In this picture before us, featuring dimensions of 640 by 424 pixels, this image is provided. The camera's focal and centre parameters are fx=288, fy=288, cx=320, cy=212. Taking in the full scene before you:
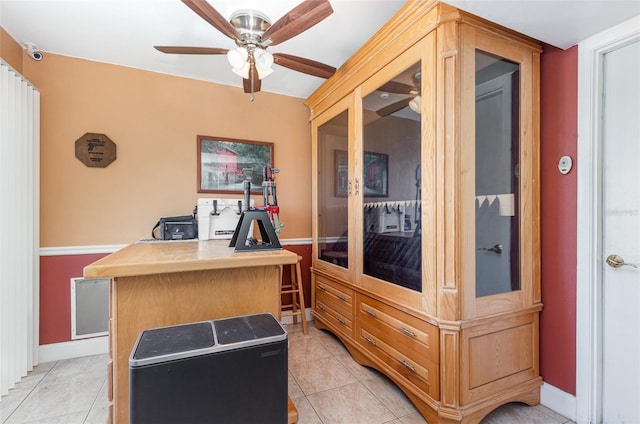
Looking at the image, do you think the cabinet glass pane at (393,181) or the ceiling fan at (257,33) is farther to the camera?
the cabinet glass pane at (393,181)

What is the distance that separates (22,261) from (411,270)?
2945 millimetres

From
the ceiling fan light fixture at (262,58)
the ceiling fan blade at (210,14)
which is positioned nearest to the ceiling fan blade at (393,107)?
the ceiling fan light fixture at (262,58)

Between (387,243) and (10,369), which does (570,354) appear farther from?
(10,369)

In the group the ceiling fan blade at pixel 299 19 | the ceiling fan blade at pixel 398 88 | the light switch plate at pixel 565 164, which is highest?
the ceiling fan blade at pixel 299 19

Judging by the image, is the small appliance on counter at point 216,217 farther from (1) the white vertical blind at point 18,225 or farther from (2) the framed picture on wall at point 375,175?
(1) the white vertical blind at point 18,225

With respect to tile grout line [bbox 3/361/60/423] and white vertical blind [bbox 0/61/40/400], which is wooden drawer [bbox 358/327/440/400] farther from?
white vertical blind [bbox 0/61/40/400]

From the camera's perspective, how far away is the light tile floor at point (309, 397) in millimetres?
1776

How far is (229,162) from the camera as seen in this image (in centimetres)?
311

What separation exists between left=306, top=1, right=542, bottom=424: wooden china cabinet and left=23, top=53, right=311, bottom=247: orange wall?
66.2 inches

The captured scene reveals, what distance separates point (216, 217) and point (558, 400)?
2791mm

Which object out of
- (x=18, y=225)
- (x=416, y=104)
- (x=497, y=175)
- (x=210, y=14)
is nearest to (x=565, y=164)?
(x=497, y=175)

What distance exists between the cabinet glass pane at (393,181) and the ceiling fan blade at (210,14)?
1115 mm

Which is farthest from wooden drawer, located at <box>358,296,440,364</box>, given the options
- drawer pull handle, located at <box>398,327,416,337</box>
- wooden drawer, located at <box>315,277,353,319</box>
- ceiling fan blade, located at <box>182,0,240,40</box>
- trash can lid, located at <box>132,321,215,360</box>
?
ceiling fan blade, located at <box>182,0,240,40</box>

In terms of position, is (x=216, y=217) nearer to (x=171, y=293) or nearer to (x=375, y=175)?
(x=171, y=293)
